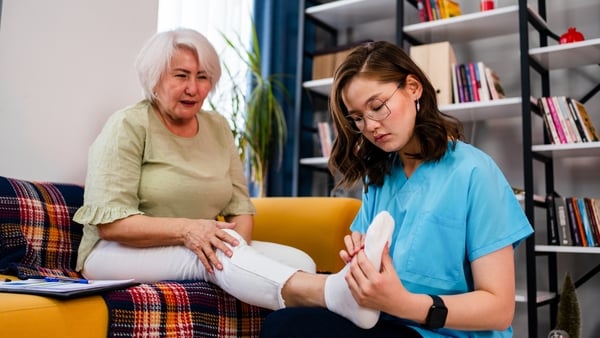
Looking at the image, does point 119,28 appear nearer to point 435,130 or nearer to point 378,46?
point 378,46

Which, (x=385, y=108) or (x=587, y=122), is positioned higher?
(x=587, y=122)

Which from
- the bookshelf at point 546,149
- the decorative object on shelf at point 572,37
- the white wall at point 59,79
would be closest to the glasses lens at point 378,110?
the white wall at point 59,79

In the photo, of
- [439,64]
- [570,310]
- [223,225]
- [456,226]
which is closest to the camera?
[456,226]

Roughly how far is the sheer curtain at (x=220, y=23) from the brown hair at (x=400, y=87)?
5.40ft

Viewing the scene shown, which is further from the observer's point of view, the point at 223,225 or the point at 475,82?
the point at 475,82

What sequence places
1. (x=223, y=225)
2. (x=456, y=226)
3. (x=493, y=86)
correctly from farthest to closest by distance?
1. (x=493, y=86)
2. (x=223, y=225)
3. (x=456, y=226)

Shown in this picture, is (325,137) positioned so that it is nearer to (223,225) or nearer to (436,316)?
(223,225)

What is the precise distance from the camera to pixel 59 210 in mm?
1689

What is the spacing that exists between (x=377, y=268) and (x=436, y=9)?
6.85ft

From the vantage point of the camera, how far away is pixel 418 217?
1081 mm

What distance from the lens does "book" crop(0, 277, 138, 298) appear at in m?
1.08

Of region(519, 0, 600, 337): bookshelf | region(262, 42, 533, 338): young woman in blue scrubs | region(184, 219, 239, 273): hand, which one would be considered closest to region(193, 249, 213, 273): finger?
region(184, 219, 239, 273): hand

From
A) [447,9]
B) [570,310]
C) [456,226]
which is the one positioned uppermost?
[447,9]

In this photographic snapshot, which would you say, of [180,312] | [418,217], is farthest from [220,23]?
[418,217]
